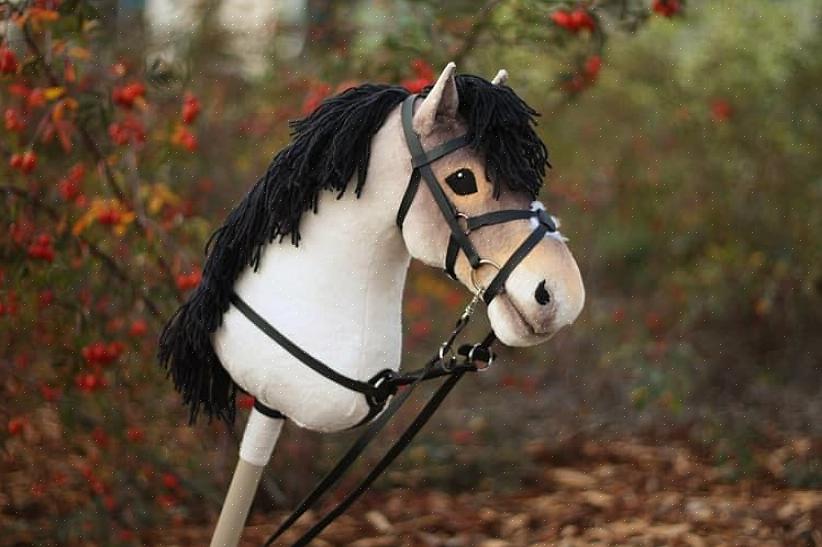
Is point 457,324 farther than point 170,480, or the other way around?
point 170,480

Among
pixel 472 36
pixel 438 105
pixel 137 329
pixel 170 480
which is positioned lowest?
pixel 438 105

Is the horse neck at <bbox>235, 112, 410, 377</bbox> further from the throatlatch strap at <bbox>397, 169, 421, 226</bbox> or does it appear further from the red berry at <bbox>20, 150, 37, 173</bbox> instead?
the red berry at <bbox>20, 150, 37, 173</bbox>

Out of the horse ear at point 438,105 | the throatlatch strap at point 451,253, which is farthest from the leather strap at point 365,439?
the horse ear at point 438,105

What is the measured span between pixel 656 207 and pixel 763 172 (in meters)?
0.75

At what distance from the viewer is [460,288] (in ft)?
19.8

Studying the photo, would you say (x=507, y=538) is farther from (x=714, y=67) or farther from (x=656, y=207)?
(x=714, y=67)

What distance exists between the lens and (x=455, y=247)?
1976mm

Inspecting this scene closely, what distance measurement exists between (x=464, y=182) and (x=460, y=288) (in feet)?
13.4

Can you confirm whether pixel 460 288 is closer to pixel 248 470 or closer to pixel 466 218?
pixel 248 470

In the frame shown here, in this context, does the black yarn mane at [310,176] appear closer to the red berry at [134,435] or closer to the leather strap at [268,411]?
the leather strap at [268,411]

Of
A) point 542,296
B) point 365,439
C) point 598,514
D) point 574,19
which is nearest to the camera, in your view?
point 542,296

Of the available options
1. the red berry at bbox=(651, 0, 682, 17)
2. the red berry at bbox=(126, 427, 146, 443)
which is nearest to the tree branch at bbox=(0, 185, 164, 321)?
the red berry at bbox=(126, 427, 146, 443)

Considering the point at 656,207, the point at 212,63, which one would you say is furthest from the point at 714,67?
the point at 212,63

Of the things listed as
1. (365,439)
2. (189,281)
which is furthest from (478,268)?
(189,281)
